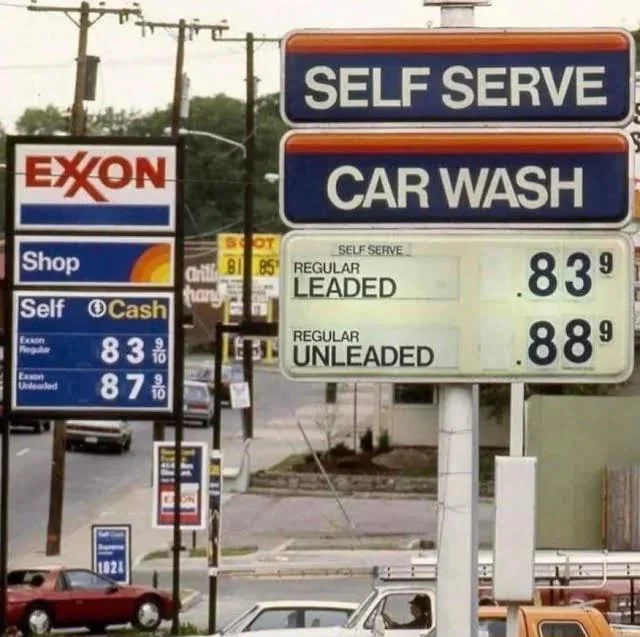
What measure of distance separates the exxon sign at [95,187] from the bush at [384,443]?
2887 cm

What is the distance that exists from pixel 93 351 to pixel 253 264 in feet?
113

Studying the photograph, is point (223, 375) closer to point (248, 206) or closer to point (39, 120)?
point (248, 206)

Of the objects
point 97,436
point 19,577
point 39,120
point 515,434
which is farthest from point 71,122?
point 39,120

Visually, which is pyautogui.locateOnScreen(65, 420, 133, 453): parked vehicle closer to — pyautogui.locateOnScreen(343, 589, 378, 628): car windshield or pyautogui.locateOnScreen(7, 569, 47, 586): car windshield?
pyautogui.locateOnScreen(7, 569, 47, 586): car windshield

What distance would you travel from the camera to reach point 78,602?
32.8m

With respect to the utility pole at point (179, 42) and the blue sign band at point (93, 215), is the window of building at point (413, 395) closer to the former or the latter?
the utility pole at point (179, 42)

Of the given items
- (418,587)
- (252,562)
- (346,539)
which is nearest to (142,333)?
(418,587)

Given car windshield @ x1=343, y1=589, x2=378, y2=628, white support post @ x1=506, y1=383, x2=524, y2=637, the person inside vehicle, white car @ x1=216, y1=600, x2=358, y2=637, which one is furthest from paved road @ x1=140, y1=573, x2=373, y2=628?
white support post @ x1=506, y1=383, x2=524, y2=637

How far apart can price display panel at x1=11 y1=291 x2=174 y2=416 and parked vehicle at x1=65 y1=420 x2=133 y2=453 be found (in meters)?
30.0

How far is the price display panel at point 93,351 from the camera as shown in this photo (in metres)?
27.6

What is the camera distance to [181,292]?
28.1 metres

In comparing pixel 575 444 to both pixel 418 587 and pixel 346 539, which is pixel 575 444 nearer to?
pixel 418 587

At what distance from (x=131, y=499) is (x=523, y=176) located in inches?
1530

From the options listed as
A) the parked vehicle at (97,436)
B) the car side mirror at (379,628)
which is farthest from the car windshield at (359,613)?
the parked vehicle at (97,436)
